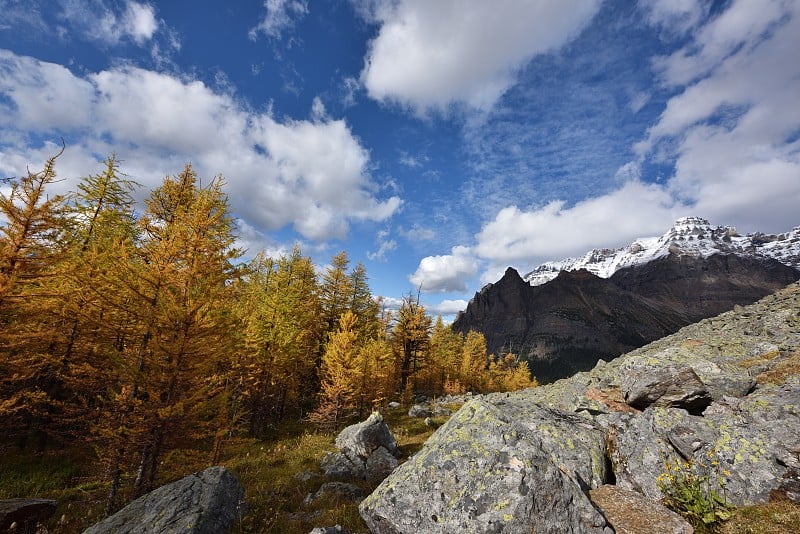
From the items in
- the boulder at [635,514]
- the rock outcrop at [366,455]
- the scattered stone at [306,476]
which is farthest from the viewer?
the rock outcrop at [366,455]

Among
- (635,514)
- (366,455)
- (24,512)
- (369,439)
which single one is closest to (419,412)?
(369,439)

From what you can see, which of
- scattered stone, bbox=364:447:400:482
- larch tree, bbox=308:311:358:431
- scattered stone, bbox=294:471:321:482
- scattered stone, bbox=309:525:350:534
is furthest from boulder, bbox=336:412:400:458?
scattered stone, bbox=309:525:350:534

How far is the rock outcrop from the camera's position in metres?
14.0

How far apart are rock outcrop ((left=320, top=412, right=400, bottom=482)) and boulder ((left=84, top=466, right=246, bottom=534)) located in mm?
5862

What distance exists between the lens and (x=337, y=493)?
11188mm

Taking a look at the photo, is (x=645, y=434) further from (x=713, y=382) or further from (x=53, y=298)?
(x=53, y=298)

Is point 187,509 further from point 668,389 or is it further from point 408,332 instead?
point 408,332

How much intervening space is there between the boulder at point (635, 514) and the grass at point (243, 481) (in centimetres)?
570

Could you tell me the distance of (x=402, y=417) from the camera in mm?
27781

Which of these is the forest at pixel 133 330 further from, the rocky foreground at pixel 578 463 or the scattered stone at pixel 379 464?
the rocky foreground at pixel 578 463

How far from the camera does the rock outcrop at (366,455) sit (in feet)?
46.0

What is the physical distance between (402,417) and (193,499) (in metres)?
21.6

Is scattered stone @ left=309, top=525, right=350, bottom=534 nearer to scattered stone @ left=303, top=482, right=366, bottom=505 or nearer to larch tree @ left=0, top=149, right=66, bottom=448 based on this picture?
scattered stone @ left=303, top=482, right=366, bottom=505

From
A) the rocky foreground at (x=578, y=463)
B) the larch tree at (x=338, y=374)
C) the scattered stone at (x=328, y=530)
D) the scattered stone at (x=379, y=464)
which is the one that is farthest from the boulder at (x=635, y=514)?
the larch tree at (x=338, y=374)
